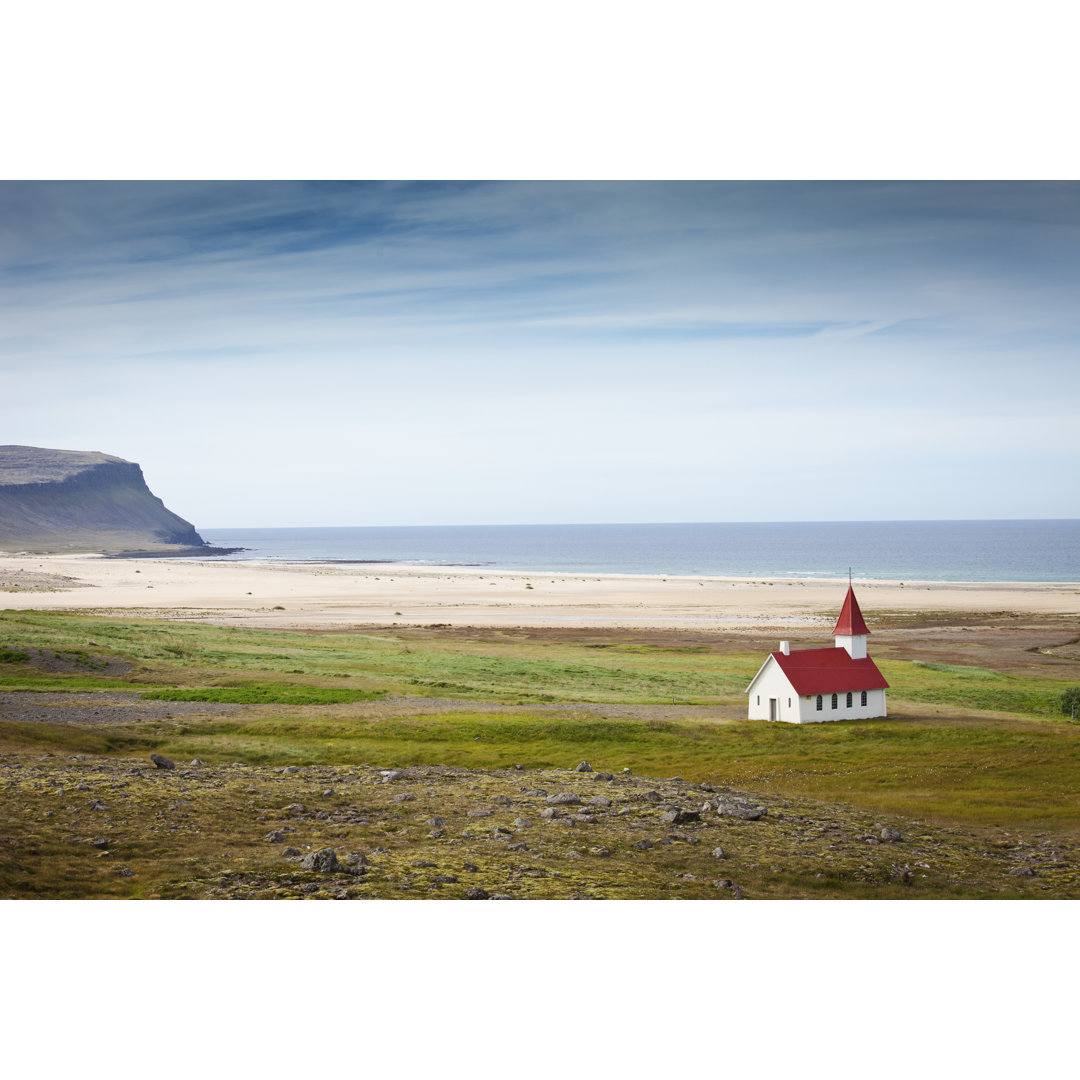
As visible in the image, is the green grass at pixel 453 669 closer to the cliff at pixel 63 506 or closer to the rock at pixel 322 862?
the rock at pixel 322 862

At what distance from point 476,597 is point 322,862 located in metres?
85.8

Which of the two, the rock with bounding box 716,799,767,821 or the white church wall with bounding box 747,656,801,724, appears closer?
the rock with bounding box 716,799,767,821

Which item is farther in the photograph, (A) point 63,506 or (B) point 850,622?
(A) point 63,506

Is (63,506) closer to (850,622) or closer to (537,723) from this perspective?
(537,723)

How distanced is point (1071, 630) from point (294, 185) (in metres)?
68.3

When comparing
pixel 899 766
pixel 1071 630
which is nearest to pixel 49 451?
pixel 1071 630

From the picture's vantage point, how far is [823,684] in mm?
30172

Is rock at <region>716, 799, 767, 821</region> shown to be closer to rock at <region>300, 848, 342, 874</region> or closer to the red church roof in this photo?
rock at <region>300, 848, 342, 874</region>

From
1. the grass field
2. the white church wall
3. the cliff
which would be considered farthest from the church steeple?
the cliff

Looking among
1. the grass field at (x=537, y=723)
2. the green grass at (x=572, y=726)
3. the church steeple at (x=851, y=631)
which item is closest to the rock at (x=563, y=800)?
the grass field at (x=537, y=723)

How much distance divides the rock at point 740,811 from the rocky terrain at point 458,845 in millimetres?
33

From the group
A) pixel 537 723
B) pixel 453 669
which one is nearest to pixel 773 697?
pixel 537 723

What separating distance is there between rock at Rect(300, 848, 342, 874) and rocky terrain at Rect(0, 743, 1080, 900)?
26mm

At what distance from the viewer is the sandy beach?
7444cm
